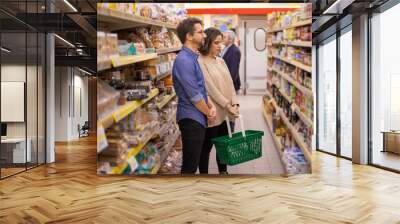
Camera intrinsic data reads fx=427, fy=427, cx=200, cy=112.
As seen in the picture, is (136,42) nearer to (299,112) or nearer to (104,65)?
(104,65)

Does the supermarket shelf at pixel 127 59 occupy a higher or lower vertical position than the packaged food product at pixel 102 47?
lower

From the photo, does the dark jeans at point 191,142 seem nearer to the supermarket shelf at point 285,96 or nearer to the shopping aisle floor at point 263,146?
the shopping aisle floor at point 263,146

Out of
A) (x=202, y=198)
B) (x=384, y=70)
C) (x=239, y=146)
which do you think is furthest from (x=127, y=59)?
(x=384, y=70)

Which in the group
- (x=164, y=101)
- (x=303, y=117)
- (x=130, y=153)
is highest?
(x=164, y=101)

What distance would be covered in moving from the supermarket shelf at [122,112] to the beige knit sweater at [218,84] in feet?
2.51

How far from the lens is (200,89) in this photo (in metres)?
5.53

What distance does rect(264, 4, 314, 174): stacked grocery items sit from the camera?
229 inches

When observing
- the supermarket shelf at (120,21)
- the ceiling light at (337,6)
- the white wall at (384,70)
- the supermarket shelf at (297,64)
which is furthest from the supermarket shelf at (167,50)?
the white wall at (384,70)

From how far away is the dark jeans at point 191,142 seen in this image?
560 centimetres

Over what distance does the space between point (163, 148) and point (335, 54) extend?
4.98m

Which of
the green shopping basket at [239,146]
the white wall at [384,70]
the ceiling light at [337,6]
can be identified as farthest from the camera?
the white wall at [384,70]

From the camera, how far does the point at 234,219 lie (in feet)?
12.0

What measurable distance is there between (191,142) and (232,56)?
127 centimetres

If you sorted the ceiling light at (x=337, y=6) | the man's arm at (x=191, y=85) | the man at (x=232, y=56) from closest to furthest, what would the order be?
the man's arm at (x=191, y=85) → the man at (x=232, y=56) → the ceiling light at (x=337, y=6)
